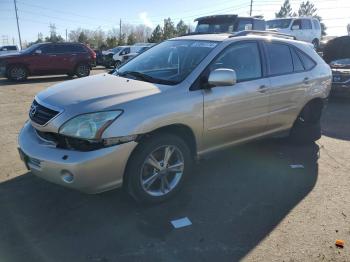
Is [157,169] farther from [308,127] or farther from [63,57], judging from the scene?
[63,57]

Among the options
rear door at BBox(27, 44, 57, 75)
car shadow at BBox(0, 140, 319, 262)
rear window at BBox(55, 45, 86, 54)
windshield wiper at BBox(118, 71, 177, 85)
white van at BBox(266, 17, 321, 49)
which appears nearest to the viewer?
car shadow at BBox(0, 140, 319, 262)

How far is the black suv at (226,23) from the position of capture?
12.3 meters

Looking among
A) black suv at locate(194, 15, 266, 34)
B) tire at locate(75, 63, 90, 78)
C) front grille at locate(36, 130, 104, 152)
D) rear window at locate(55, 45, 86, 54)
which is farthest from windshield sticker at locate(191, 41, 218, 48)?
tire at locate(75, 63, 90, 78)

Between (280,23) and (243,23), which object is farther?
(280,23)

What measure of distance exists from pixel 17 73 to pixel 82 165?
1362 centimetres

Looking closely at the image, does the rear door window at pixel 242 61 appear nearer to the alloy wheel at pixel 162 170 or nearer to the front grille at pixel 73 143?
the alloy wheel at pixel 162 170

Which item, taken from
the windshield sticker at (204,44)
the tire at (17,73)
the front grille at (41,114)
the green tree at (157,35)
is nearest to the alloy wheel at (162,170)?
the front grille at (41,114)

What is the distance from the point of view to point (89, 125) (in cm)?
323

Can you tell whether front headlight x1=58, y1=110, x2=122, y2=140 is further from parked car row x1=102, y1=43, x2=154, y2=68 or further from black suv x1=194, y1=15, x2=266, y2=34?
parked car row x1=102, y1=43, x2=154, y2=68

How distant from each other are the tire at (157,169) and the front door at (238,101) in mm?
421

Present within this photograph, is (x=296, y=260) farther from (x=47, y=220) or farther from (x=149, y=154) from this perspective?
(x=47, y=220)

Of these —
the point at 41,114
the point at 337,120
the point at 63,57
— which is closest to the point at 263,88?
the point at 41,114

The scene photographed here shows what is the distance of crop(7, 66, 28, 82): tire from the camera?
48.7 ft

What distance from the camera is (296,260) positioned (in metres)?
3.00
